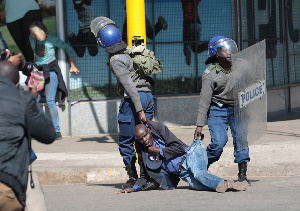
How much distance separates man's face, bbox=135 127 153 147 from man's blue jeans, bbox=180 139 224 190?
0.45m

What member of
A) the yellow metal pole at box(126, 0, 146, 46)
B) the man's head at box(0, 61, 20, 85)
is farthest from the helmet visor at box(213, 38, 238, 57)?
the man's head at box(0, 61, 20, 85)

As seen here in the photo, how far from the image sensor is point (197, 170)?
771 centimetres

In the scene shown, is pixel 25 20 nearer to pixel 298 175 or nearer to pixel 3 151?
pixel 298 175

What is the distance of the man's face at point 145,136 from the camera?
766 centimetres

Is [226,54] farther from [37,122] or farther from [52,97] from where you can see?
[52,97]

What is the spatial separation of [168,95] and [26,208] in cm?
844

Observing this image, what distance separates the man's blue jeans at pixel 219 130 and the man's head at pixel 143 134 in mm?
686

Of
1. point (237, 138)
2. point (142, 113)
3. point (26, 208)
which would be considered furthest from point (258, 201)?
point (26, 208)

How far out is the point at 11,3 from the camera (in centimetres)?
1260

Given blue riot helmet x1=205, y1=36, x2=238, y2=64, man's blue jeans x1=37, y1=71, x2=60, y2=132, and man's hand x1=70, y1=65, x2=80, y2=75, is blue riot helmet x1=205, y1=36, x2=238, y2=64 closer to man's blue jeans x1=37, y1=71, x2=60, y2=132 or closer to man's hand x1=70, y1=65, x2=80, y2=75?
man's blue jeans x1=37, y1=71, x2=60, y2=132

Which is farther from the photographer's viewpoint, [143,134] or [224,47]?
[224,47]

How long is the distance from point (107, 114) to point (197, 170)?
17.2 ft

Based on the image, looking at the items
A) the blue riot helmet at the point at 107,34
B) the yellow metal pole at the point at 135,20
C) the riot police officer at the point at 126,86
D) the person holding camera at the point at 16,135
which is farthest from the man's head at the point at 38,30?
the person holding camera at the point at 16,135

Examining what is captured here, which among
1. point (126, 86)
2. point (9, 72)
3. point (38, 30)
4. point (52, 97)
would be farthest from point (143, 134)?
point (38, 30)
